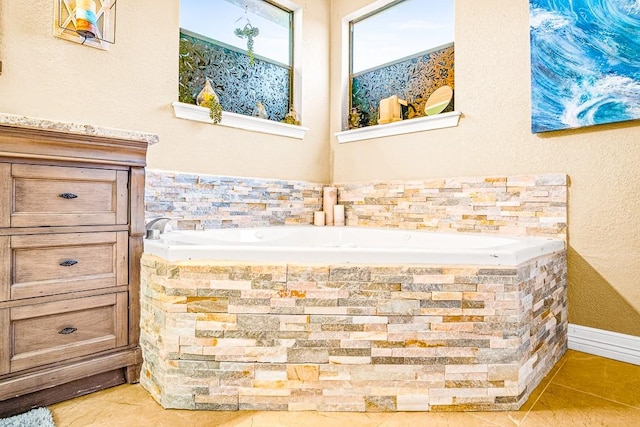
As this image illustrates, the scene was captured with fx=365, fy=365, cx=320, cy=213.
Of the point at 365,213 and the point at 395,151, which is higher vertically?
the point at 395,151

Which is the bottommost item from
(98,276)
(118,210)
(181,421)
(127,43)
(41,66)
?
(181,421)

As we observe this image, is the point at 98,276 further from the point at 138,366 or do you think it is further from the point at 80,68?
the point at 80,68

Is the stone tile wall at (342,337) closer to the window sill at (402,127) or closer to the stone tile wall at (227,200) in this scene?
the stone tile wall at (227,200)

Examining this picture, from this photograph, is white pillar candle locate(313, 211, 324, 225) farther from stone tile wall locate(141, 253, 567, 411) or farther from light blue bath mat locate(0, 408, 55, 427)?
light blue bath mat locate(0, 408, 55, 427)

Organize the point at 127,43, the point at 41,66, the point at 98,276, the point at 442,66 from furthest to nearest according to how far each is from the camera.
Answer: the point at 442,66
the point at 127,43
the point at 41,66
the point at 98,276

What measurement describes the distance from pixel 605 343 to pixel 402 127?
1742mm

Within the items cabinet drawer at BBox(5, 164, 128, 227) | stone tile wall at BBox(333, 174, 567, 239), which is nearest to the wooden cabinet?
cabinet drawer at BBox(5, 164, 128, 227)

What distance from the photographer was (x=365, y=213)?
2.86 m

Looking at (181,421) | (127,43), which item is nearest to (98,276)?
(181,421)

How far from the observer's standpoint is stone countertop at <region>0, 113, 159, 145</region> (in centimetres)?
125

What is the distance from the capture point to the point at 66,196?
4.64ft

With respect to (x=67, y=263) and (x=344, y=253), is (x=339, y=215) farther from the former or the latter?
(x=67, y=263)

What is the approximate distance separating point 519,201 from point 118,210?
2.09m

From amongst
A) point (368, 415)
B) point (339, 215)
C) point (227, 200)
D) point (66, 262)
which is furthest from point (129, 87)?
point (368, 415)
